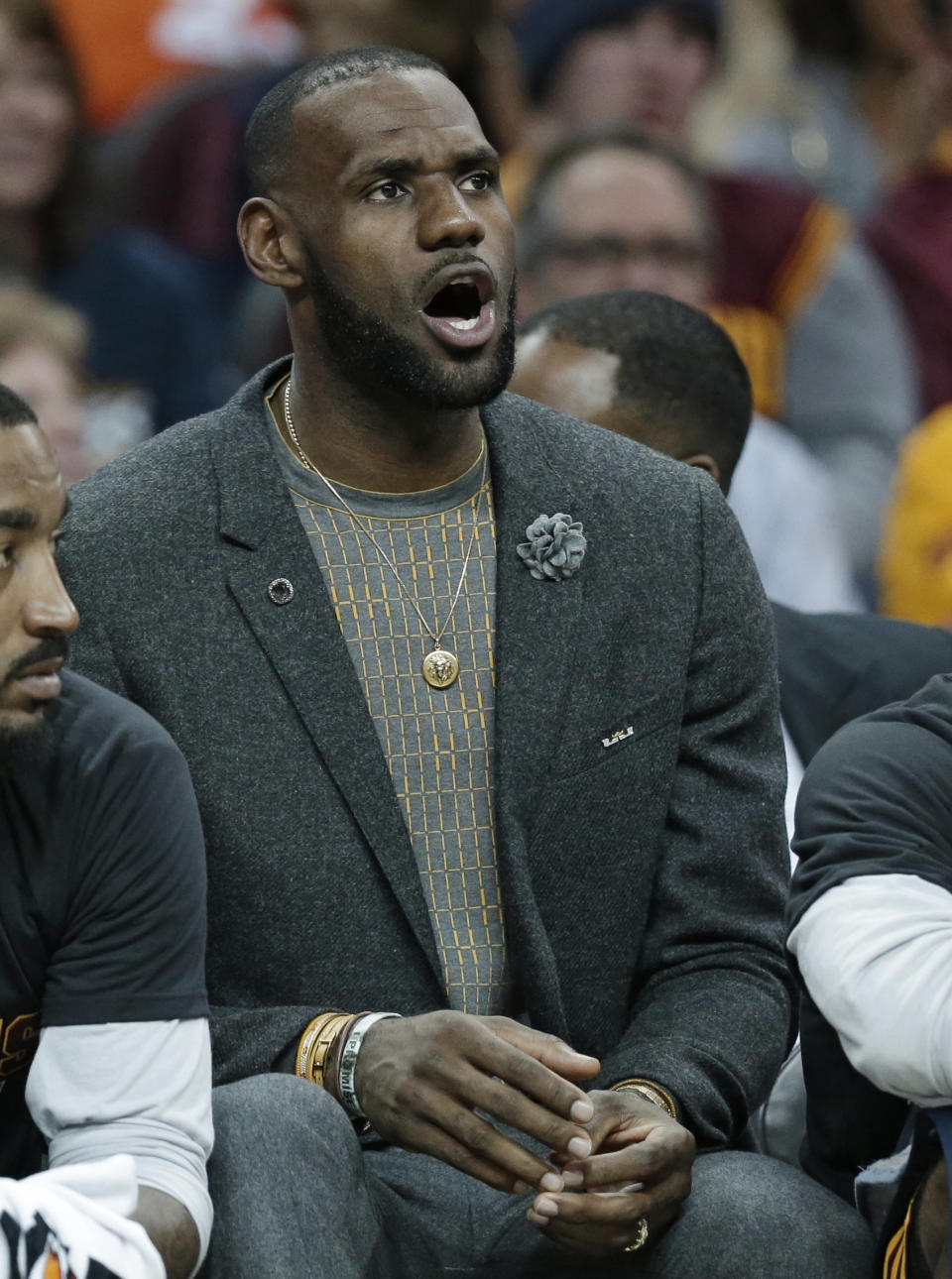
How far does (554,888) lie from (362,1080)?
37 cm

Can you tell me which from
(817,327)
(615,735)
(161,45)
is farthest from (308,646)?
(161,45)

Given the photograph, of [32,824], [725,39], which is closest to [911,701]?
[32,824]

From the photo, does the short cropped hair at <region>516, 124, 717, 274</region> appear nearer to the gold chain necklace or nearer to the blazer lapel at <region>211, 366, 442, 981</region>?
the gold chain necklace

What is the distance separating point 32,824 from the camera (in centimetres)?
242

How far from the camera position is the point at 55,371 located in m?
4.76

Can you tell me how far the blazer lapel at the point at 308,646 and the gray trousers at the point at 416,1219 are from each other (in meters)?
0.29

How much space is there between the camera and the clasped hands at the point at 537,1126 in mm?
2420

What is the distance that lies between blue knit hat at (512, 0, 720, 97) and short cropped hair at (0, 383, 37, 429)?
3.71m

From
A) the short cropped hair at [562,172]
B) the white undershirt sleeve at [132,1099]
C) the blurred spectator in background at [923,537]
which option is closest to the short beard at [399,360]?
the white undershirt sleeve at [132,1099]

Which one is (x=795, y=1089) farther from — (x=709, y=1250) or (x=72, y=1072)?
(x=72, y=1072)

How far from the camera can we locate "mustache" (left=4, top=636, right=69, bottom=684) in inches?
92.9

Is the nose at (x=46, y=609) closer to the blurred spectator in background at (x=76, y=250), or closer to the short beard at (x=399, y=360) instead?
the short beard at (x=399, y=360)

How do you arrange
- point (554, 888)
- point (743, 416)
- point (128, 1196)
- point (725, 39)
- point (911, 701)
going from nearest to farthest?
point (128, 1196), point (911, 701), point (554, 888), point (743, 416), point (725, 39)

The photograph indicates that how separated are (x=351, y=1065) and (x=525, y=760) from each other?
1.36 ft
